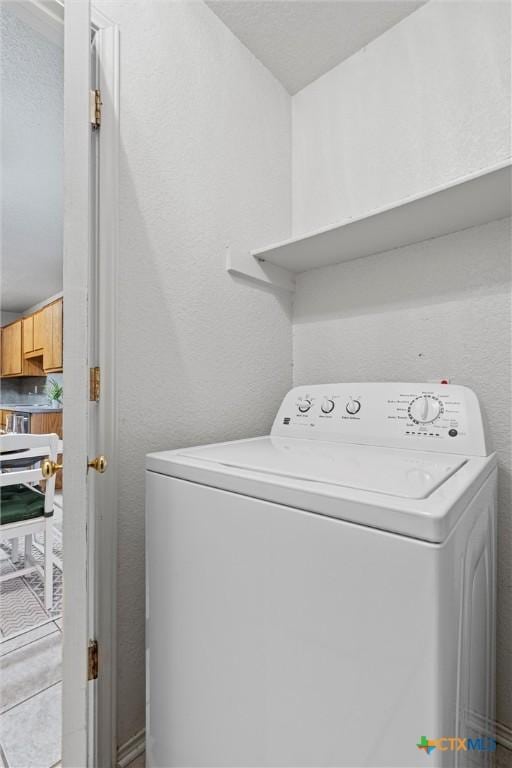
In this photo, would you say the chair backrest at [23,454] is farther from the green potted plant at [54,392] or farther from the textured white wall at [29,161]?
the textured white wall at [29,161]

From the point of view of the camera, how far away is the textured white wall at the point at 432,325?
1.22m

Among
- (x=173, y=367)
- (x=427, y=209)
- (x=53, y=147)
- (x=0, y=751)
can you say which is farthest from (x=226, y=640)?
(x=53, y=147)

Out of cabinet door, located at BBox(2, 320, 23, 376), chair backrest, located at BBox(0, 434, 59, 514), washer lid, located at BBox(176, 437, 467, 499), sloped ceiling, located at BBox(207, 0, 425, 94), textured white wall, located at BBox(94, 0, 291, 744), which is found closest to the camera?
washer lid, located at BBox(176, 437, 467, 499)

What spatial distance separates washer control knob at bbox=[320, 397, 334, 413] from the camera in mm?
1376

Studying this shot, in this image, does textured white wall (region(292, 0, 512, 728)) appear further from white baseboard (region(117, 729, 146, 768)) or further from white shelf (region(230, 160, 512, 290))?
white baseboard (region(117, 729, 146, 768))

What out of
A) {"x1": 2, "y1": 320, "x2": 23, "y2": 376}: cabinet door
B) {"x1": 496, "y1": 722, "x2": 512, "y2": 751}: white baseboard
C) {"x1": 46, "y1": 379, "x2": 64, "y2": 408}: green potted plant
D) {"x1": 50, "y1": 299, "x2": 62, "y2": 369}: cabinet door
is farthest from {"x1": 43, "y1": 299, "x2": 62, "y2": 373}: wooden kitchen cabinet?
{"x1": 496, "y1": 722, "x2": 512, "y2": 751}: white baseboard

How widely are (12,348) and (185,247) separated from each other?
6.86 ft

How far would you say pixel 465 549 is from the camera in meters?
0.66

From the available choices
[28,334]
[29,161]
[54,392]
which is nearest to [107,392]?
[54,392]

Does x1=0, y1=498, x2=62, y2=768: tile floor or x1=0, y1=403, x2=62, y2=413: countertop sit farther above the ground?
x1=0, y1=403, x2=62, y2=413: countertop

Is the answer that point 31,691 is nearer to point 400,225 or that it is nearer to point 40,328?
point 40,328

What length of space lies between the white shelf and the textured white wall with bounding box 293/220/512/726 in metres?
0.06

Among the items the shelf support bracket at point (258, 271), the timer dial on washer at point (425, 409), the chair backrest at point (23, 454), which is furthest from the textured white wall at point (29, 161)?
the timer dial on washer at point (425, 409)

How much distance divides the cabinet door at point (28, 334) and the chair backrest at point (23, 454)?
84 cm
